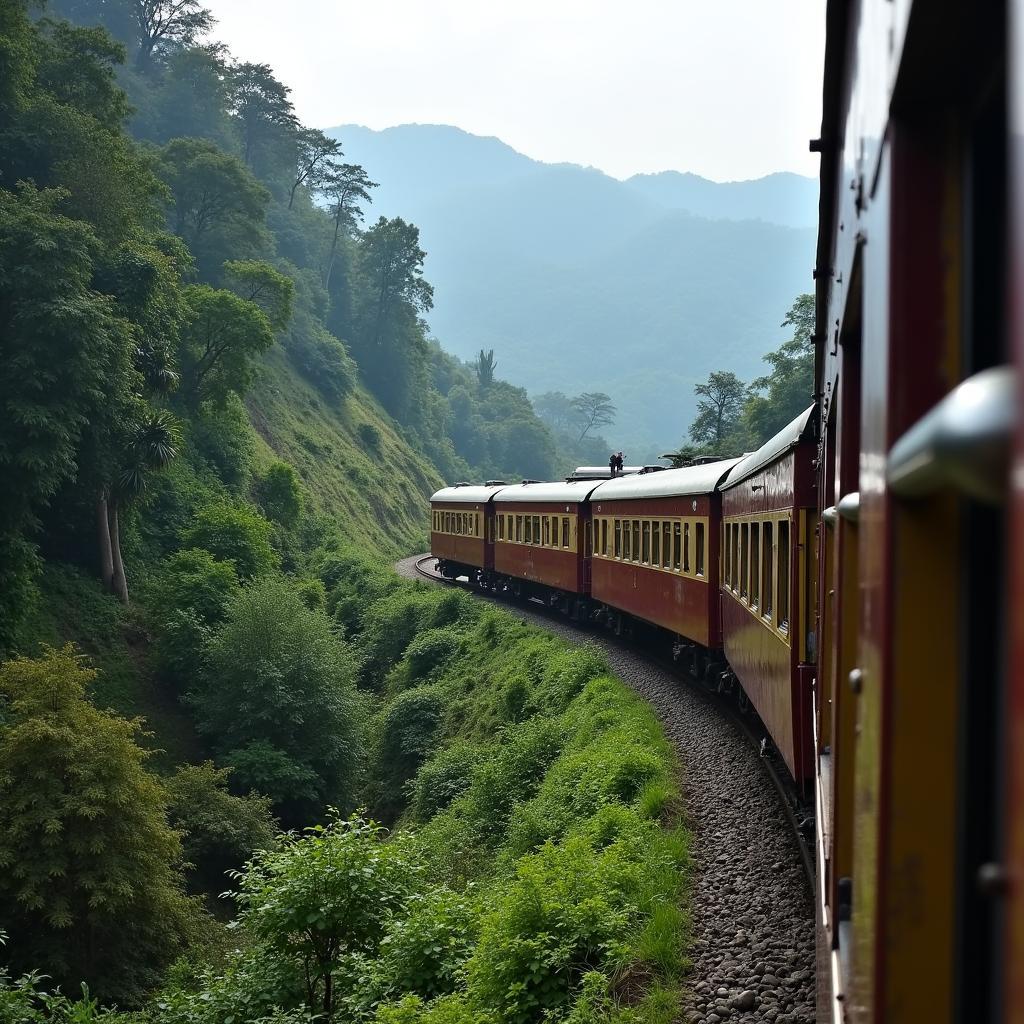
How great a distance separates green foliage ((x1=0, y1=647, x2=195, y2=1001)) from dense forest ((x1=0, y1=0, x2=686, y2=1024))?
0.05 meters

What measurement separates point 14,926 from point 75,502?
53.0 feet

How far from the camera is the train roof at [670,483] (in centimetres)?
1334

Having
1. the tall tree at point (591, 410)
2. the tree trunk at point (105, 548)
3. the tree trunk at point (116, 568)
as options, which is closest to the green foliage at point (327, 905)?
the tree trunk at point (105, 548)

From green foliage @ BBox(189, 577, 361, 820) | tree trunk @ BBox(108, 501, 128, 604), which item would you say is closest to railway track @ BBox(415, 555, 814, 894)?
green foliage @ BBox(189, 577, 361, 820)

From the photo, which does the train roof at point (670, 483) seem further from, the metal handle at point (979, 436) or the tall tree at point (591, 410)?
the tall tree at point (591, 410)

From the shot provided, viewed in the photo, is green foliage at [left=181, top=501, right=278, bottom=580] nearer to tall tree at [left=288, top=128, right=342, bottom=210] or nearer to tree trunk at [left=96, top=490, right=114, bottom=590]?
tree trunk at [left=96, top=490, right=114, bottom=590]

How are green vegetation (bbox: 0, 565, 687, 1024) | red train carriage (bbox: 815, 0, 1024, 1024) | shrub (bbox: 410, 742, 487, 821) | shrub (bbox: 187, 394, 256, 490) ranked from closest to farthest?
1. red train carriage (bbox: 815, 0, 1024, 1024)
2. green vegetation (bbox: 0, 565, 687, 1024)
3. shrub (bbox: 410, 742, 487, 821)
4. shrub (bbox: 187, 394, 256, 490)

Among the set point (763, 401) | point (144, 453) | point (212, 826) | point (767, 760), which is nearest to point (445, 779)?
point (212, 826)

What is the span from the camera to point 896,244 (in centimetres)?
145

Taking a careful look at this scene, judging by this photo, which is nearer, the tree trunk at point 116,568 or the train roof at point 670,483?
the train roof at point 670,483

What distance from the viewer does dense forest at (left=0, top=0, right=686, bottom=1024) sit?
30.9ft

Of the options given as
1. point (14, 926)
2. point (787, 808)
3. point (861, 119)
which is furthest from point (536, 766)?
Answer: point (861, 119)

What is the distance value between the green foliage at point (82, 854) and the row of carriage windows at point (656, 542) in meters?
8.76

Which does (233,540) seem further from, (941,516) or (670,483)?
(941,516)
